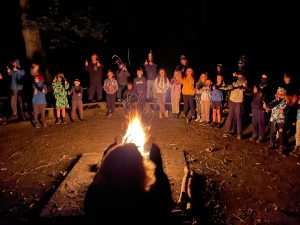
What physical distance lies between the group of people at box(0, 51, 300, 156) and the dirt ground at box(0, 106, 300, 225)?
0.56 metres

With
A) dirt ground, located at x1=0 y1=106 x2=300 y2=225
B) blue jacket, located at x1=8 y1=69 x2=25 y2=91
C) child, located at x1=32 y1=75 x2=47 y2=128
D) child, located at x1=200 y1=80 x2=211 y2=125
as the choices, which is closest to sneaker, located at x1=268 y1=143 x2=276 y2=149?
dirt ground, located at x1=0 y1=106 x2=300 y2=225

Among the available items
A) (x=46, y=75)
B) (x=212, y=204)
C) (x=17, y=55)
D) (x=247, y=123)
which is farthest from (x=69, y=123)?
(x=17, y=55)

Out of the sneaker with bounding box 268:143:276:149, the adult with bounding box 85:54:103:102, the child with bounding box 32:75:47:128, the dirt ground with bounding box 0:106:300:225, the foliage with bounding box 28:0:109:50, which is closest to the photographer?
the dirt ground with bounding box 0:106:300:225

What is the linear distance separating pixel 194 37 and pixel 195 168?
17287 mm

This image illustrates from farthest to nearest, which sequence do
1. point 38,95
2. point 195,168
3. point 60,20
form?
point 60,20, point 38,95, point 195,168

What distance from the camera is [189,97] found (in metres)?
12.6

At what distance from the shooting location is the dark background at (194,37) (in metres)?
20.9

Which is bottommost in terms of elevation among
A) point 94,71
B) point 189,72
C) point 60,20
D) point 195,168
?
point 195,168

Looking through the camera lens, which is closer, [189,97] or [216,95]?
[216,95]

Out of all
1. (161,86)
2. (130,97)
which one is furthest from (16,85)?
(161,86)

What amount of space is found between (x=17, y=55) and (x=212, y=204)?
59.0 feet

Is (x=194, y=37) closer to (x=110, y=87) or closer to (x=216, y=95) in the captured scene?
(x=110, y=87)

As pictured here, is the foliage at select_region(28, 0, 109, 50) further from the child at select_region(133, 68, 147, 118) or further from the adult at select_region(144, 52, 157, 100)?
the child at select_region(133, 68, 147, 118)

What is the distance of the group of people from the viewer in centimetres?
959
